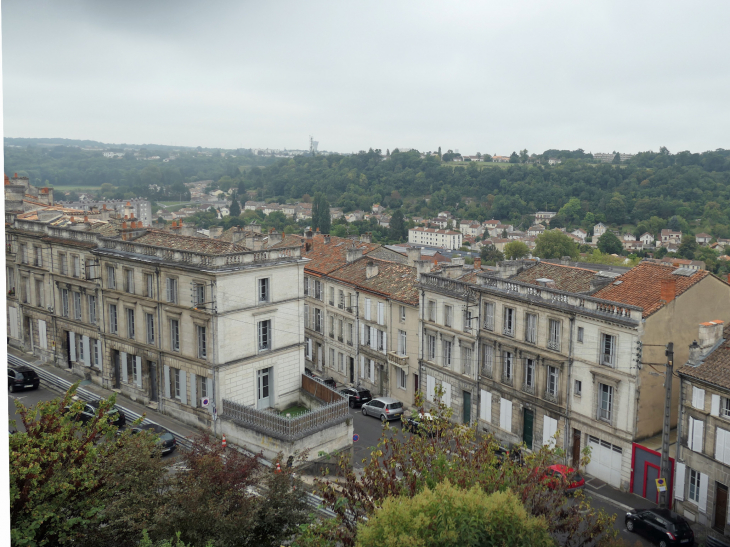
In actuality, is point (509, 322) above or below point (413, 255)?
below

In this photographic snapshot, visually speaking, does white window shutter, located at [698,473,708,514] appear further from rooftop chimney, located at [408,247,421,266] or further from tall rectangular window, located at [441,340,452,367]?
rooftop chimney, located at [408,247,421,266]

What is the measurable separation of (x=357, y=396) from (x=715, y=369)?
17.5m

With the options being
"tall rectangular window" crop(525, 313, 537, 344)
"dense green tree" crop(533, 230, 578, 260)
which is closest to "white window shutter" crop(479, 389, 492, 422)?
"tall rectangular window" crop(525, 313, 537, 344)

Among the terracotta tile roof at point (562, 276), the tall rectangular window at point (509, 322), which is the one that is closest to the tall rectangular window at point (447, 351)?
the tall rectangular window at point (509, 322)

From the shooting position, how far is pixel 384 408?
3200 centimetres

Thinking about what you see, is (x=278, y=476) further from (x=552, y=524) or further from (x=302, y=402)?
(x=302, y=402)

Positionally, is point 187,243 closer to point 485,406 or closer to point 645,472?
point 485,406

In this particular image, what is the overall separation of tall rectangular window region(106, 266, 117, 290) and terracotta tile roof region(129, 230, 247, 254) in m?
1.78

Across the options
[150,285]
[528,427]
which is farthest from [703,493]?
[150,285]

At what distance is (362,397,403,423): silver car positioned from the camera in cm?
3181

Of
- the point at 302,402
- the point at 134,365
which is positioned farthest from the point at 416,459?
the point at 134,365

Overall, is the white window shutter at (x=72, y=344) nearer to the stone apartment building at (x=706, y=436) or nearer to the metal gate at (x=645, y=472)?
the metal gate at (x=645, y=472)

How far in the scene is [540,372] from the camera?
2722cm

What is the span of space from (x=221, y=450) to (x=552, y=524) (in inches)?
295
